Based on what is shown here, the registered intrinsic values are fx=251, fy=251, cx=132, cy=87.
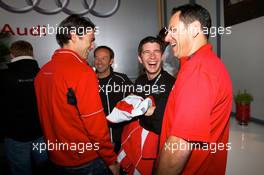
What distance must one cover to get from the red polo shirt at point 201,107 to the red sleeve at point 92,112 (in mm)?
467

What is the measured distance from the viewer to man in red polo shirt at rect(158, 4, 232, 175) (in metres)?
1.02

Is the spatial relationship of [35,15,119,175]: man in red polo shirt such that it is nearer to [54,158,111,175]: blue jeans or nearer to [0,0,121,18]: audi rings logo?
[54,158,111,175]: blue jeans

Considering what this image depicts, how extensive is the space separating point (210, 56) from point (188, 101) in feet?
0.89

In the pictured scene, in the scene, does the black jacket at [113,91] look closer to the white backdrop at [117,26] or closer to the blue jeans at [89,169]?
the blue jeans at [89,169]

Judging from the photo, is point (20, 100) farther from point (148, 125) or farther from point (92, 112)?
point (148, 125)

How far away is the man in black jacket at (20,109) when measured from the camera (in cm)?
222

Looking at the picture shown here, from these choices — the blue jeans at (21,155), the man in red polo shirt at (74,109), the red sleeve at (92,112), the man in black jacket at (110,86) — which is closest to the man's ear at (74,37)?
the man in red polo shirt at (74,109)

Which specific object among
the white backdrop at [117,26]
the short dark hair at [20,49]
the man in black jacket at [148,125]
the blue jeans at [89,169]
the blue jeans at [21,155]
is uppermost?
the white backdrop at [117,26]

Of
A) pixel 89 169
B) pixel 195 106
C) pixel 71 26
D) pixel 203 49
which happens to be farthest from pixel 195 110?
pixel 71 26

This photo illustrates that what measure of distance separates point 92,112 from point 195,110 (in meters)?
0.69

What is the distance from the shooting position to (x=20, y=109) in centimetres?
229

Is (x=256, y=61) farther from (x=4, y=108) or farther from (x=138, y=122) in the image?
(x=4, y=108)

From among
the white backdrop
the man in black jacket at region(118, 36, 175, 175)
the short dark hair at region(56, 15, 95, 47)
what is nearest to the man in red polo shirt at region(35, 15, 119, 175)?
the short dark hair at region(56, 15, 95, 47)

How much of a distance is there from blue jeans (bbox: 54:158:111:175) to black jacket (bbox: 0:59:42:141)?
76 centimetres
